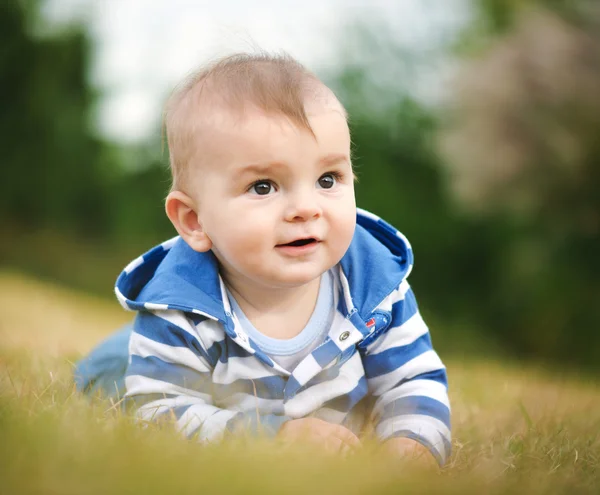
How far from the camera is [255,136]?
1.77m

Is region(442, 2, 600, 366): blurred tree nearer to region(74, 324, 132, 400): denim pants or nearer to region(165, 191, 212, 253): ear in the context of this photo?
region(74, 324, 132, 400): denim pants

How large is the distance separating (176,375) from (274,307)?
1.16 ft

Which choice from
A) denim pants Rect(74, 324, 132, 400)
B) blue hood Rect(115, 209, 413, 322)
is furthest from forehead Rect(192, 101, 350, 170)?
denim pants Rect(74, 324, 132, 400)

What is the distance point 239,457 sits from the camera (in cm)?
134

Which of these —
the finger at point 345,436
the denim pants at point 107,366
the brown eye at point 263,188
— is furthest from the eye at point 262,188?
the denim pants at point 107,366

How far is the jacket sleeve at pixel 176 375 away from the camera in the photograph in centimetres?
179

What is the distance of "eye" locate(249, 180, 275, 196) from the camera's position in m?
1.82

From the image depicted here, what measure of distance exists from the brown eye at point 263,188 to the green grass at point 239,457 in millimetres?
646

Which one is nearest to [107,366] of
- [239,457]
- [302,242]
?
[302,242]

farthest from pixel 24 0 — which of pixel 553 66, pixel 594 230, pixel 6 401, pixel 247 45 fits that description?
pixel 6 401

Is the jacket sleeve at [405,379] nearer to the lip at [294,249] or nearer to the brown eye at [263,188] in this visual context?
the lip at [294,249]

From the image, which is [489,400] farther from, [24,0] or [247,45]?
[24,0]

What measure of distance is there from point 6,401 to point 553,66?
7.26 metres

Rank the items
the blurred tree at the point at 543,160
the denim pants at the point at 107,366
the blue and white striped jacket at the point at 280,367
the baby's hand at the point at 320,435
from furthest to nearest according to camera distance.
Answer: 1. the blurred tree at the point at 543,160
2. the denim pants at the point at 107,366
3. the blue and white striped jacket at the point at 280,367
4. the baby's hand at the point at 320,435
